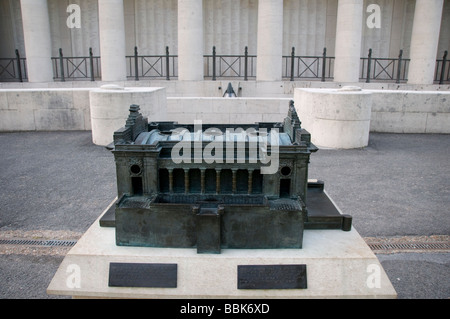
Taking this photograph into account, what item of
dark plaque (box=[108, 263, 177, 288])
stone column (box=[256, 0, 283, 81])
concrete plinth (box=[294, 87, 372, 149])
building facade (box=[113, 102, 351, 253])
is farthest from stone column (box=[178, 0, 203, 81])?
dark plaque (box=[108, 263, 177, 288])

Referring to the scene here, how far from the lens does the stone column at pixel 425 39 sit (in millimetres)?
19703

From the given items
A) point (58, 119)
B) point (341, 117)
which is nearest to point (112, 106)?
point (58, 119)

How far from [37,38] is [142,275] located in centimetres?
2065

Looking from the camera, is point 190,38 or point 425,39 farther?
point 425,39

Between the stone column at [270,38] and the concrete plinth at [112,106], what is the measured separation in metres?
8.52

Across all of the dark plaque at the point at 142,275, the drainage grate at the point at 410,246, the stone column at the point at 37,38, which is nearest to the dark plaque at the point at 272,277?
the dark plaque at the point at 142,275

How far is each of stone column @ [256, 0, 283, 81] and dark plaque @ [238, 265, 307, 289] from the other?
56.2 feet

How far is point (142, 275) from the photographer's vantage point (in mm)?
3801

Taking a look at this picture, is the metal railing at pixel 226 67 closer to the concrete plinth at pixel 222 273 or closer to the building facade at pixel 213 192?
the building facade at pixel 213 192

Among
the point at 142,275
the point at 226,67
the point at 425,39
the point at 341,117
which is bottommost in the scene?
the point at 142,275

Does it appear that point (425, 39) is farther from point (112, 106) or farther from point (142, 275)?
point (142, 275)

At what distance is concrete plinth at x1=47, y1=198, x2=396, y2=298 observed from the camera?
373cm

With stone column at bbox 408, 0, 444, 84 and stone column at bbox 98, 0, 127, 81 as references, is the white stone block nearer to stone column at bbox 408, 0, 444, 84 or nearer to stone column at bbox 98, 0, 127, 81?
stone column at bbox 98, 0, 127, 81
